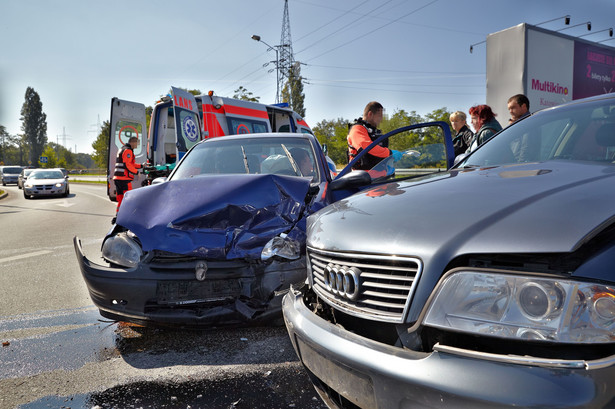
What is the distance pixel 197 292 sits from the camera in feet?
8.84

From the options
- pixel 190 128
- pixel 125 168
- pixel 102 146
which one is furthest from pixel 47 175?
pixel 102 146

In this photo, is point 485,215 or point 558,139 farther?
point 558,139

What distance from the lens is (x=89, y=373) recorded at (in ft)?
8.54

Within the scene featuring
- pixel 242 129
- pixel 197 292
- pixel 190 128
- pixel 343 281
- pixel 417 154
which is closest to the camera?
pixel 343 281

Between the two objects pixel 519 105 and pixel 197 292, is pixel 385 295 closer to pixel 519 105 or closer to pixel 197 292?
pixel 197 292

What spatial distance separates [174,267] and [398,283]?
68.9 inches

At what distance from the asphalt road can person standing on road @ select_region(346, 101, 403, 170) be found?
60.4 inches

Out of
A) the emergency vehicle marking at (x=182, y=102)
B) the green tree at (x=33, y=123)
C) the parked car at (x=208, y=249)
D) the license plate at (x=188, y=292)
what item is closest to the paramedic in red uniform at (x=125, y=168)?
the emergency vehicle marking at (x=182, y=102)

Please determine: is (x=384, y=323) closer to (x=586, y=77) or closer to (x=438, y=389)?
(x=438, y=389)

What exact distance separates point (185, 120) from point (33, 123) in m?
97.0

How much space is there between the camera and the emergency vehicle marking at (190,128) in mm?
8609

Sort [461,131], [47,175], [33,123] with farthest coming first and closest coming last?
1. [33,123]
2. [47,175]
3. [461,131]

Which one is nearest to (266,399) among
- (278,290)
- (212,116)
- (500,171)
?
(278,290)

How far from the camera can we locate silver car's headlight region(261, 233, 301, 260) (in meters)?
2.82
